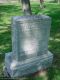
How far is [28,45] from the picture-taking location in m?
5.60

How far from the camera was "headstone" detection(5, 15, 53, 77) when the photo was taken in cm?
530

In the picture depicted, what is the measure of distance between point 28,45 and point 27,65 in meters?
0.57

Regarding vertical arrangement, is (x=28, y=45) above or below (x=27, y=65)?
above

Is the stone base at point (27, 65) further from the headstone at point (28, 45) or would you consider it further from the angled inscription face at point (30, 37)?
the angled inscription face at point (30, 37)

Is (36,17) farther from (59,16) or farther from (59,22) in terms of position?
(59,16)

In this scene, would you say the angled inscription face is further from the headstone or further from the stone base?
the stone base

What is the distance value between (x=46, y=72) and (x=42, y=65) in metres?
0.24

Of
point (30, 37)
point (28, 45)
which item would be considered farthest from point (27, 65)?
point (30, 37)

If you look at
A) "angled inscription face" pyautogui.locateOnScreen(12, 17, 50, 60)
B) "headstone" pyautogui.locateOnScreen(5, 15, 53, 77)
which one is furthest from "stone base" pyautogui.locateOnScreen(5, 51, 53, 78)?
"angled inscription face" pyautogui.locateOnScreen(12, 17, 50, 60)

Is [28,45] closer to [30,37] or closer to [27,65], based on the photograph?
[30,37]

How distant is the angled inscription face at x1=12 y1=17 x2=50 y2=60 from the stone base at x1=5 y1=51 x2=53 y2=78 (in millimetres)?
150

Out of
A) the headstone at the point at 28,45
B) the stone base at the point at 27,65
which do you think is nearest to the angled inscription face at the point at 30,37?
the headstone at the point at 28,45

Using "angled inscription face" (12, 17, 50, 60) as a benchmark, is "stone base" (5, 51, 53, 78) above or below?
below

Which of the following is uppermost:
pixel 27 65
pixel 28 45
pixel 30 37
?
pixel 30 37
